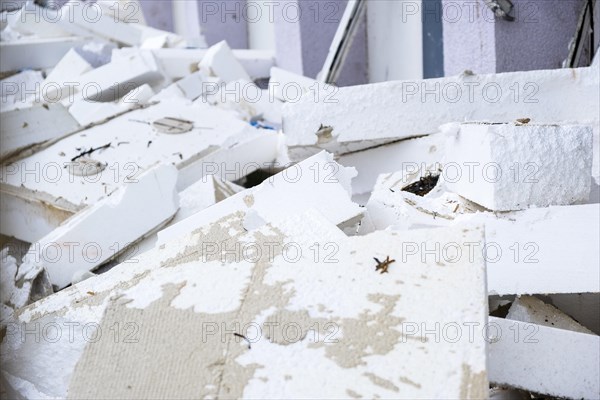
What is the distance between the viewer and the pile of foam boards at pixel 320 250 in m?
1.57

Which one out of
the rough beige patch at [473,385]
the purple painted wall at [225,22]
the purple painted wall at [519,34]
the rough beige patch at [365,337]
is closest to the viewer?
the rough beige patch at [473,385]

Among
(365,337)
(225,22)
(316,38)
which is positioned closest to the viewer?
(365,337)

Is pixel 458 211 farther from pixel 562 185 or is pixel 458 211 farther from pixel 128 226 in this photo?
pixel 128 226

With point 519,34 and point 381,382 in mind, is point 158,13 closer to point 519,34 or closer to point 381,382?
point 519,34

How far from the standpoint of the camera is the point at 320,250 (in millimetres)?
1820

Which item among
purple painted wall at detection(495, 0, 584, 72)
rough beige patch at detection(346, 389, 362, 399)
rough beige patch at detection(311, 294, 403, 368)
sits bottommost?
rough beige patch at detection(346, 389, 362, 399)

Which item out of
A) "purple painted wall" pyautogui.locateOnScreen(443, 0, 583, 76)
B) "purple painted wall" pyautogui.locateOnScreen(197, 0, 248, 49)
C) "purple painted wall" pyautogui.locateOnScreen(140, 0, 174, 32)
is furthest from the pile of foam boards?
"purple painted wall" pyautogui.locateOnScreen(140, 0, 174, 32)

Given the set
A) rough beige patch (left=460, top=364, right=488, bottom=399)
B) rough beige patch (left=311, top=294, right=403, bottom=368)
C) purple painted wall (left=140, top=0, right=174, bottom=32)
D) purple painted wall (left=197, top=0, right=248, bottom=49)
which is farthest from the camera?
purple painted wall (left=140, top=0, right=174, bottom=32)

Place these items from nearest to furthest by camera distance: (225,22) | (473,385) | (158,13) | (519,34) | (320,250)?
(473,385)
(320,250)
(519,34)
(225,22)
(158,13)

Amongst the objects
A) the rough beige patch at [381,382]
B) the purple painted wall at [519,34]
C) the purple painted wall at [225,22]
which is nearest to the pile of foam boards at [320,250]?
the rough beige patch at [381,382]

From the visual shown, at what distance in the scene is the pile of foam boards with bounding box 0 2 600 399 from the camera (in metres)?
1.57

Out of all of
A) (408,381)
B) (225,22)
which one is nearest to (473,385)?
(408,381)

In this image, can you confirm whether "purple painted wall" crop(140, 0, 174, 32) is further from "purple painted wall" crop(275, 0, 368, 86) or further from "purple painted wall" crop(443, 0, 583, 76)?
"purple painted wall" crop(443, 0, 583, 76)

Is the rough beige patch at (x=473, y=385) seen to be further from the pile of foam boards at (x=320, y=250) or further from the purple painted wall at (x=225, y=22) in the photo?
the purple painted wall at (x=225, y=22)
